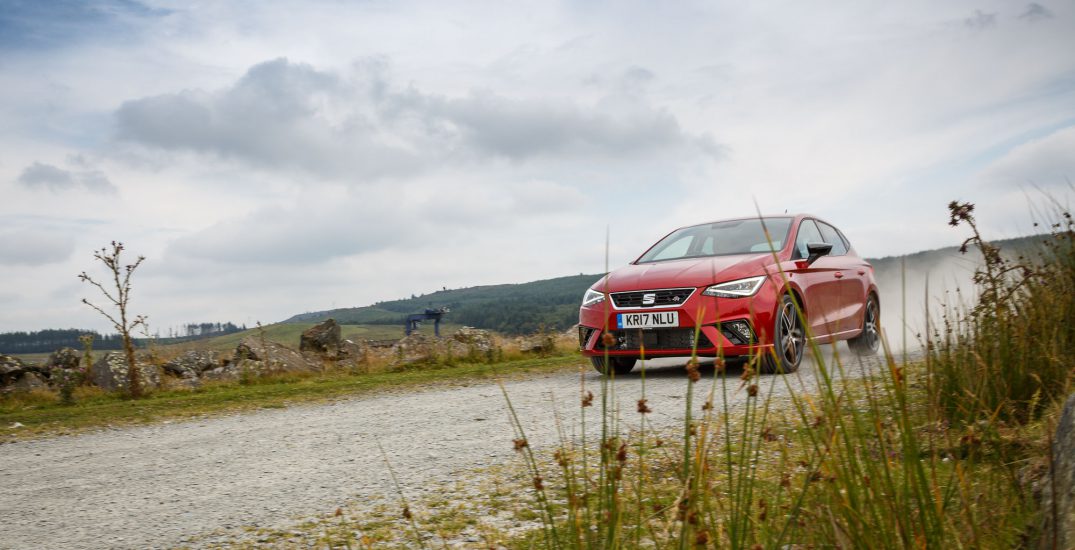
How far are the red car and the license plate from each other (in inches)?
0.4

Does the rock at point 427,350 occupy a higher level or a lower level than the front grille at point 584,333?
lower

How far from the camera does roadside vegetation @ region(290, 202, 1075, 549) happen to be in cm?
191

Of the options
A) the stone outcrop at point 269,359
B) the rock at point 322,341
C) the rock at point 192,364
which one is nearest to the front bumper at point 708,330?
the stone outcrop at point 269,359

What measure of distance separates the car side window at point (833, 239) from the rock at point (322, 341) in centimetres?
1145

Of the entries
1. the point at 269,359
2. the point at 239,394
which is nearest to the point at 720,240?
the point at 239,394

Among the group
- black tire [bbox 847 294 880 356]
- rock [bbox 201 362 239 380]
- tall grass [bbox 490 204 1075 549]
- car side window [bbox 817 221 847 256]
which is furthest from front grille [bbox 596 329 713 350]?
rock [bbox 201 362 239 380]

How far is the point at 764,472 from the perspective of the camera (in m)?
3.65

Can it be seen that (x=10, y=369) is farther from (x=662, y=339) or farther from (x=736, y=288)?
(x=736, y=288)

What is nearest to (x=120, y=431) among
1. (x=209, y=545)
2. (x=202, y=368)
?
(x=209, y=545)

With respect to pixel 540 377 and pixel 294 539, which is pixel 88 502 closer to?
pixel 294 539

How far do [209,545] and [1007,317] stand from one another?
4.40m

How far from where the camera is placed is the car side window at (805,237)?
9406mm

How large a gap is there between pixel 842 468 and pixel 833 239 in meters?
9.26

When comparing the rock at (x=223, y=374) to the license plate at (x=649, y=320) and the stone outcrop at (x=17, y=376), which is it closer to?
the stone outcrop at (x=17, y=376)
